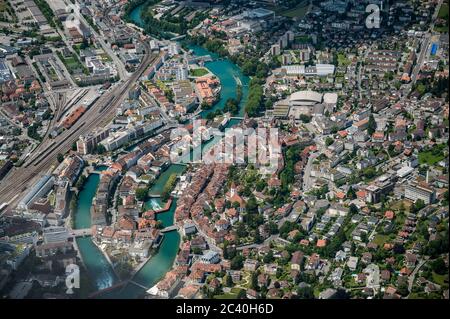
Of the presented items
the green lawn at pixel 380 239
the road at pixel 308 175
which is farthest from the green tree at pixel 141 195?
the green lawn at pixel 380 239

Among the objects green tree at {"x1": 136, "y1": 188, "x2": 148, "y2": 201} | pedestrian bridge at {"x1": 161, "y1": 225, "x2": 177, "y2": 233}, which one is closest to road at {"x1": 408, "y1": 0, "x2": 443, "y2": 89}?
green tree at {"x1": 136, "y1": 188, "x2": 148, "y2": 201}

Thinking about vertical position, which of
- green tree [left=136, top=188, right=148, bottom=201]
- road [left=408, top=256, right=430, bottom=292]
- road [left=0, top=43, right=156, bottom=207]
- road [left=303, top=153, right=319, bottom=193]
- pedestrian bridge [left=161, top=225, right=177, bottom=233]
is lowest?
road [left=0, top=43, right=156, bottom=207]

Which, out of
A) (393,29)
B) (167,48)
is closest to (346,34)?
(393,29)

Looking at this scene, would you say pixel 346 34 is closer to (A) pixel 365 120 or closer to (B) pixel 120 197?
(A) pixel 365 120

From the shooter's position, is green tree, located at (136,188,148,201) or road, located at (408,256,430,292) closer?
road, located at (408,256,430,292)

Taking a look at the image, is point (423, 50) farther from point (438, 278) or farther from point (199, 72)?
point (438, 278)

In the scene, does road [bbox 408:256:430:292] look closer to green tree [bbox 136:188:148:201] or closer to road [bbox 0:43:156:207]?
green tree [bbox 136:188:148:201]

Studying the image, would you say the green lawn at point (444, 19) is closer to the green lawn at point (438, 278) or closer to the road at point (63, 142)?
the road at point (63, 142)

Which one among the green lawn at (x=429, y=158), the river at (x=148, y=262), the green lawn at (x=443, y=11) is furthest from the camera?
the green lawn at (x=443, y=11)
